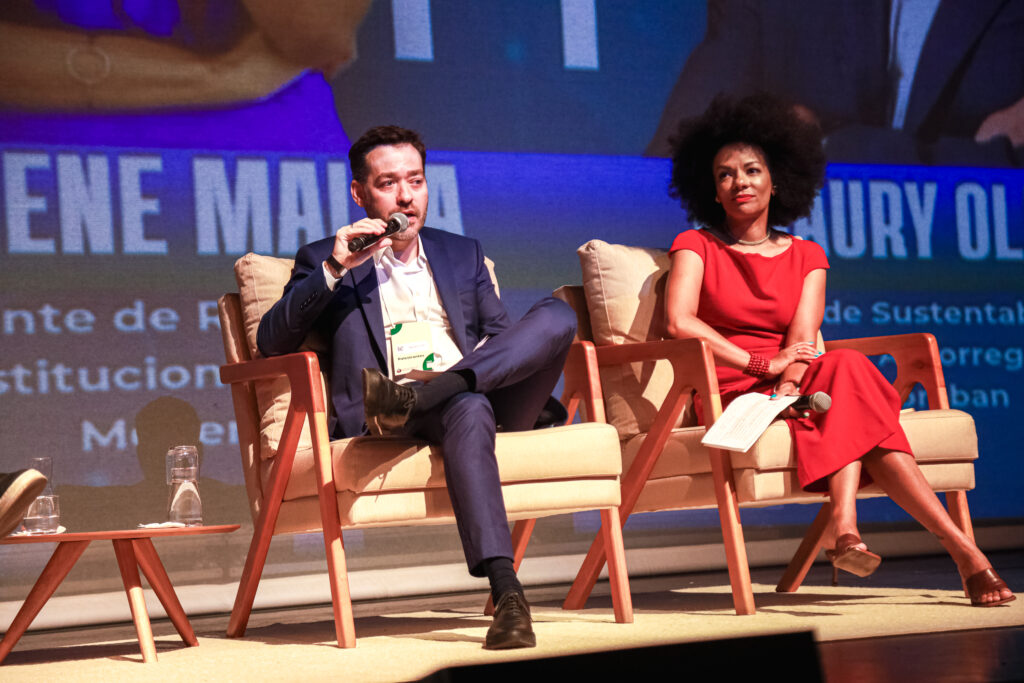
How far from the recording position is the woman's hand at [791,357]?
10.6 ft

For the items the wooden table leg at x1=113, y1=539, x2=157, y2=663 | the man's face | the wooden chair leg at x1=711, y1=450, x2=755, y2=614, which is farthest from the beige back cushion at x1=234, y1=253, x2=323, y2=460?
the wooden chair leg at x1=711, y1=450, x2=755, y2=614

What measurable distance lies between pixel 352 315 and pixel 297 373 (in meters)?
0.26

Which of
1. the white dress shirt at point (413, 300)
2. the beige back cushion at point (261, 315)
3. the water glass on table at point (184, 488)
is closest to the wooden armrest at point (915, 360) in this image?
the white dress shirt at point (413, 300)


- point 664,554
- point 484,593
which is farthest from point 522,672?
point 664,554

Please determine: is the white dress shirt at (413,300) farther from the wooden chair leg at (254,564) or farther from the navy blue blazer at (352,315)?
A: the wooden chair leg at (254,564)

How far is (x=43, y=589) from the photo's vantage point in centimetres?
272

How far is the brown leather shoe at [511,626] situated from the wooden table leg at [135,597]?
809 millimetres

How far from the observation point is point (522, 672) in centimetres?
126

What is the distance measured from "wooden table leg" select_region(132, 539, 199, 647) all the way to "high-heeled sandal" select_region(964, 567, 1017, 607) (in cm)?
189

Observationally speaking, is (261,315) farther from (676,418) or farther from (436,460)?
(676,418)

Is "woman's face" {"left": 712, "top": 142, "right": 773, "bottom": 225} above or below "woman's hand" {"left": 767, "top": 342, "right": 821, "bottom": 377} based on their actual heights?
above

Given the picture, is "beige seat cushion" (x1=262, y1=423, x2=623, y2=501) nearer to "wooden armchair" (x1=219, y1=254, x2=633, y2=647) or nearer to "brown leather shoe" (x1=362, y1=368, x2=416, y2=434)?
"wooden armchair" (x1=219, y1=254, x2=633, y2=647)

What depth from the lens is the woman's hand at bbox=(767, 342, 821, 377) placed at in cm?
322

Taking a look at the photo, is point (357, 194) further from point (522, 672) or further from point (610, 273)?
point (522, 672)
